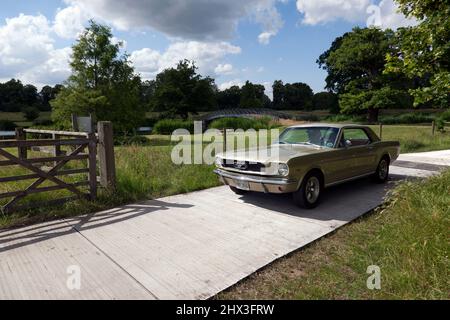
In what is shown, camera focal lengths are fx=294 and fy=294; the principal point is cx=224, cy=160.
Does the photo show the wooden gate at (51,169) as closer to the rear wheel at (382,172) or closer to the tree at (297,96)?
the rear wheel at (382,172)

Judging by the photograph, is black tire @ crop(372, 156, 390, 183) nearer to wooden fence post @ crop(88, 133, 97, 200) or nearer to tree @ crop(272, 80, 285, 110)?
wooden fence post @ crop(88, 133, 97, 200)

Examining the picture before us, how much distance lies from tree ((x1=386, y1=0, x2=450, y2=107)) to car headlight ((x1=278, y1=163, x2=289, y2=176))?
9.91 feet

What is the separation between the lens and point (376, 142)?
656cm

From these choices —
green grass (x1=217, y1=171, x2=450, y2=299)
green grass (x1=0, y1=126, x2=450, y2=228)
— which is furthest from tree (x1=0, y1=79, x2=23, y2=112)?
green grass (x1=217, y1=171, x2=450, y2=299)

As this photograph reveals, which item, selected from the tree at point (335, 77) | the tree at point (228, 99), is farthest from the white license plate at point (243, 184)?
the tree at point (228, 99)

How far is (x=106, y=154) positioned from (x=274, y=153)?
3.05 m

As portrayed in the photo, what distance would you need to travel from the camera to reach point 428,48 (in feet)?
18.0

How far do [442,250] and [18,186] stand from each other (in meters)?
6.35

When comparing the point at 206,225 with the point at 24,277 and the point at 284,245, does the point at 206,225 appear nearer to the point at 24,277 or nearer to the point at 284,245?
the point at 284,245

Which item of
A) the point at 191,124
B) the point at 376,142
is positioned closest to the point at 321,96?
the point at 191,124

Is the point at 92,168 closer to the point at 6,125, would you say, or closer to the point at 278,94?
the point at 6,125

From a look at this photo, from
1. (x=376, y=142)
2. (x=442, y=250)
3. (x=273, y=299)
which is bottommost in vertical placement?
(x=273, y=299)

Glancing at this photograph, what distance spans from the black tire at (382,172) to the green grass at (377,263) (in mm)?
2740

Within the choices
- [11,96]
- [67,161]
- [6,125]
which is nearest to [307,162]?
[67,161]
